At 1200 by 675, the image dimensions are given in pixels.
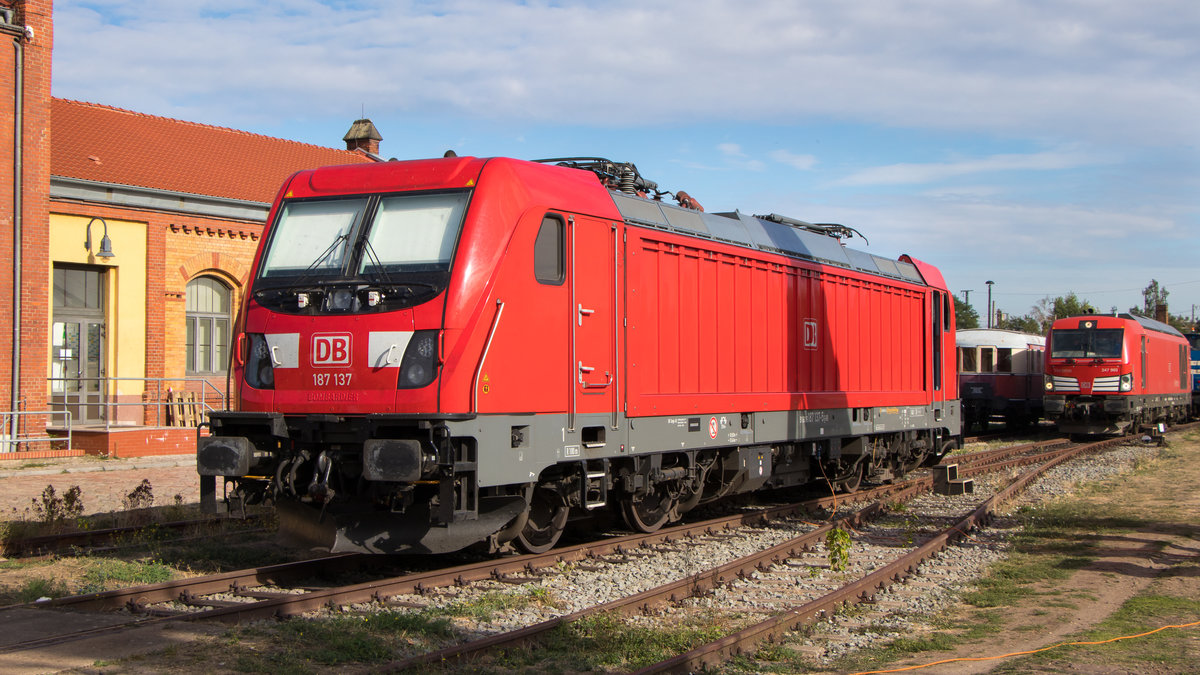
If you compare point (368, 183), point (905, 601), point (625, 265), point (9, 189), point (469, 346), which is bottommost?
point (905, 601)

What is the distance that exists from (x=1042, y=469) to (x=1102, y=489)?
7.74ft

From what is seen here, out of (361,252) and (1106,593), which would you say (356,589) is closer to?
(361,252)

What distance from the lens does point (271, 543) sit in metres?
10.3

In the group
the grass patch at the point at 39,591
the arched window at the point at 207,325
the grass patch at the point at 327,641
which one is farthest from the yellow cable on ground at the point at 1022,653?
the arched window at the point at 207,325

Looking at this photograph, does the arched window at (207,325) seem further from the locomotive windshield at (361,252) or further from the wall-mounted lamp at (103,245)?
the locomotive windshield at (361,252)

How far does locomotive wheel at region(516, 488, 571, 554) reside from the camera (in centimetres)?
946

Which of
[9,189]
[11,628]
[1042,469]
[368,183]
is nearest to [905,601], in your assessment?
[368,183]

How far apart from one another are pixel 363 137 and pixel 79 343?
1424cm

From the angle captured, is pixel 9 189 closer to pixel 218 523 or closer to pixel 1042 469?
pixel 218 523

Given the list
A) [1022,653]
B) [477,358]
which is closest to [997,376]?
[1022,653]

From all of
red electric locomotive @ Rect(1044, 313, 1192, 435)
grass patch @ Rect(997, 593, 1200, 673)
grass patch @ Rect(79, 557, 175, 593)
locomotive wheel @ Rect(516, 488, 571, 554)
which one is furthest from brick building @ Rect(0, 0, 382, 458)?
red electric locomotive @ Rect(1044, 313, 1192, 435)

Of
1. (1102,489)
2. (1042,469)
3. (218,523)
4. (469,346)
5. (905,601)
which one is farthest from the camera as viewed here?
(1042,469)

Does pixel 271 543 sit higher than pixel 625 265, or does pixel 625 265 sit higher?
pixel 625 265

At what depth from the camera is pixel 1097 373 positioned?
90.4 ft
